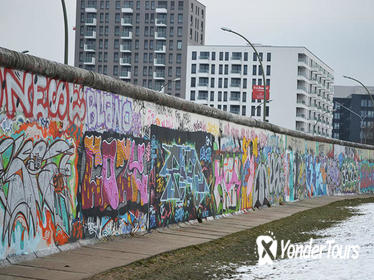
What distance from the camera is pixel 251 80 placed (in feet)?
456

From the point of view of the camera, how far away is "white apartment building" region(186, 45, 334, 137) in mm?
137375

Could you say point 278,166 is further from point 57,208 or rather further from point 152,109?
point 57,208

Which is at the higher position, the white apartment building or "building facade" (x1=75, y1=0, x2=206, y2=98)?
"building facade" (x1=75, y1=0, x2=206, y2=98)

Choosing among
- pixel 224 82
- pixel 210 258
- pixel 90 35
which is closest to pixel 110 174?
pixel 210 258

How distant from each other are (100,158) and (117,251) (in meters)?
1.72

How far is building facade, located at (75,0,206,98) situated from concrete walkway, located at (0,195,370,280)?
13113cm

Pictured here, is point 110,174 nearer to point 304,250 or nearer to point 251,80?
point 304,250

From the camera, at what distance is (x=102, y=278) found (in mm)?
8078

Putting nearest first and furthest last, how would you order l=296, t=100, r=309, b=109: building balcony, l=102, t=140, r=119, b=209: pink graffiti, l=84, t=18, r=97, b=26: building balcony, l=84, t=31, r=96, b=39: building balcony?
l=102, t=140, r=119, b=209: pink graffiti, l=296, t=100, r=309, b=109: building balcony, l=84, t=31, r=96, b=39: building balcony, l=84, t=18, r=97, b=26: building balcony

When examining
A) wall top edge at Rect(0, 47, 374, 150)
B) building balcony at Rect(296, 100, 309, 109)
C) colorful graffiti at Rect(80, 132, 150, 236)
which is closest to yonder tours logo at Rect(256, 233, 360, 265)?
colorful graffiti at Rect(80, 132, 150, 236)

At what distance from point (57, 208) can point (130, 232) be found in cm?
267

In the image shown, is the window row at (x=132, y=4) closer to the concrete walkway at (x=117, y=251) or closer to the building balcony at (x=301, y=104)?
the building balcony at (x=301, y=104)

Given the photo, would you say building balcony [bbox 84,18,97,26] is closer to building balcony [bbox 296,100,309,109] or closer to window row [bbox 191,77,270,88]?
window row [bbox 191,77,270,88]

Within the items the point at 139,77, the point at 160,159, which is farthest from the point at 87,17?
A: the point at 160,159
